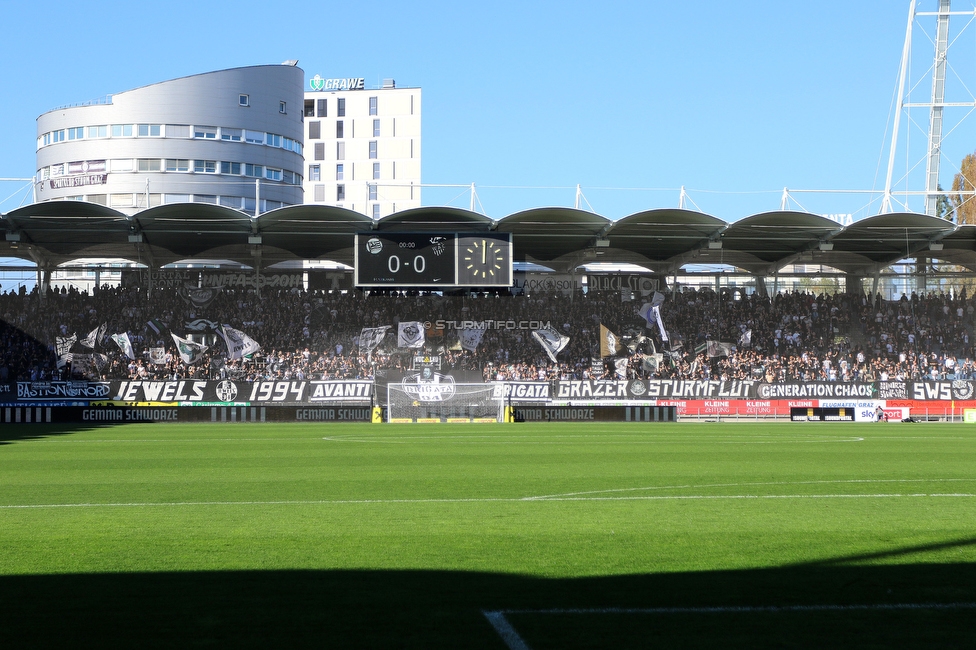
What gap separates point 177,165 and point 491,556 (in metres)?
81.8

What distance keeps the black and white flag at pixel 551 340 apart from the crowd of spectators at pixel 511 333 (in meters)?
0.32

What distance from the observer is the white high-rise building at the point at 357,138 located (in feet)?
405

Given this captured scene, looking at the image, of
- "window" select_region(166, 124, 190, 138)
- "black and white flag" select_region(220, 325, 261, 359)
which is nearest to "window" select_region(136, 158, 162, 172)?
"window" select_region(166, 124, 190, 138)

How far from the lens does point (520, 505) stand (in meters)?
12.1

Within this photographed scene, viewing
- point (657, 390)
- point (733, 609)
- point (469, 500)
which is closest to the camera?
point (733, 609)

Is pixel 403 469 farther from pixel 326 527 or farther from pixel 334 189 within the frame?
pixel 334 189

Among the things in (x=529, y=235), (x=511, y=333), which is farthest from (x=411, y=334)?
(x=529, y=235)

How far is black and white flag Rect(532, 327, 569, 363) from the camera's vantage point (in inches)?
1984

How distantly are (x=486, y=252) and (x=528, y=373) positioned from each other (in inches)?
284

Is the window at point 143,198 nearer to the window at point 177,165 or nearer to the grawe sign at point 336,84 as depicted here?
the window at point 177,165

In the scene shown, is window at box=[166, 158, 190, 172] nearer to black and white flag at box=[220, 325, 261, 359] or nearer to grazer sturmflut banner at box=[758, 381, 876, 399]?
black and white flag at box=[220, 325, 261, 359]

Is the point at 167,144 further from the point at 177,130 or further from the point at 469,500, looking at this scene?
the point at 469,500

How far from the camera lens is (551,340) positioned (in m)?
50.8

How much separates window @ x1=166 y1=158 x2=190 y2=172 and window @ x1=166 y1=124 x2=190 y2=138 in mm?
2169
